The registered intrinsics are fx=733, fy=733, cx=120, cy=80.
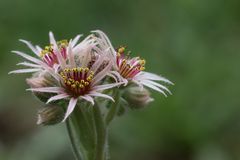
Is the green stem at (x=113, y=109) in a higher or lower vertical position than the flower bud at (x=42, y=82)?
lower

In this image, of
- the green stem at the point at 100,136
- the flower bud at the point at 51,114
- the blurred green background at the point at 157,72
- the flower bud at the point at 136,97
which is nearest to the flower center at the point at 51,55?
the flower bud at the point at 51,114

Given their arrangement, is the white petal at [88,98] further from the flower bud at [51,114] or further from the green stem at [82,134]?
the flower bud at [51,114]

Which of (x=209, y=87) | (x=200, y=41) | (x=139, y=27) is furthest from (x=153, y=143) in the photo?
(x=139, y=27)

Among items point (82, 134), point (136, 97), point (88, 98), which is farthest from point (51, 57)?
point (136, 97)

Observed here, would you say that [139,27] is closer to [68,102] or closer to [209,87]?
[209,87]

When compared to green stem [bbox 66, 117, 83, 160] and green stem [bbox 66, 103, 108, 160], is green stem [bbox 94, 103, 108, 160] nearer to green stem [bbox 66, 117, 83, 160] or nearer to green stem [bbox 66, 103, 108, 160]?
green stem [bbox 66, 103, 108, 160]

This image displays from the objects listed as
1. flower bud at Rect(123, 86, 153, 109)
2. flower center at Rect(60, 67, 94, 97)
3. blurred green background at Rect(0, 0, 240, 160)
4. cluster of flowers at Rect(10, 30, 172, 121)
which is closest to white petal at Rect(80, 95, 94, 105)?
cluster of flowers at Rect(10, 30, 172, 121)

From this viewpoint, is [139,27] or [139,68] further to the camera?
[139,27]
